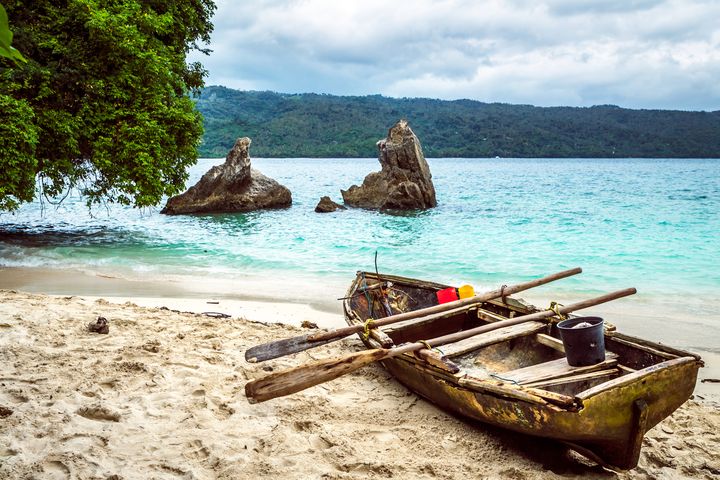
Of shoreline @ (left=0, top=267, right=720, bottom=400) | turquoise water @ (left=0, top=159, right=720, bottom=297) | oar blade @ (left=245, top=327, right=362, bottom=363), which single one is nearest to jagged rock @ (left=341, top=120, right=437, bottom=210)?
turquoise water @ (left=0, top=159, right=720, bottom=297)

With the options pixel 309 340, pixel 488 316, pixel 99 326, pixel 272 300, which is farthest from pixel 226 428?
pixel 272 300

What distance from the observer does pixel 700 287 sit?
11.9 m

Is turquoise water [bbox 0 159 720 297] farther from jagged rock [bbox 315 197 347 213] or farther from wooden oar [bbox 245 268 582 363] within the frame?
wooden oar [bbox 245 268 582 363]

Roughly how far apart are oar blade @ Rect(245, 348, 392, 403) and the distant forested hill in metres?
91.4

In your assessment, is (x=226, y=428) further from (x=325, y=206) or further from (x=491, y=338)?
(x=325, y=206)

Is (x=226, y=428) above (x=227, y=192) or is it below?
below

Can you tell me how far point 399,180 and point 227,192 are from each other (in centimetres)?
890

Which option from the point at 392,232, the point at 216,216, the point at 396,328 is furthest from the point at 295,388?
the point at 216,216

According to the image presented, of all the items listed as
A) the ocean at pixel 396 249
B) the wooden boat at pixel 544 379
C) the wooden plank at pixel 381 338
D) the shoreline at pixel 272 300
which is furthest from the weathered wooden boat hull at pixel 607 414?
the ocean at pixel 396 249

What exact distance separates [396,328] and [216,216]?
20.6 metres

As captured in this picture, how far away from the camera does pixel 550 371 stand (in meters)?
4.80

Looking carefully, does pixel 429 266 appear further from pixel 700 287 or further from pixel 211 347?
pixel 211 347

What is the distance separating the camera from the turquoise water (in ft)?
42.7

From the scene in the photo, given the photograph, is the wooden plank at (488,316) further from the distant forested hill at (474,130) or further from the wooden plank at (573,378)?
the distant forested hill at (474,130)
